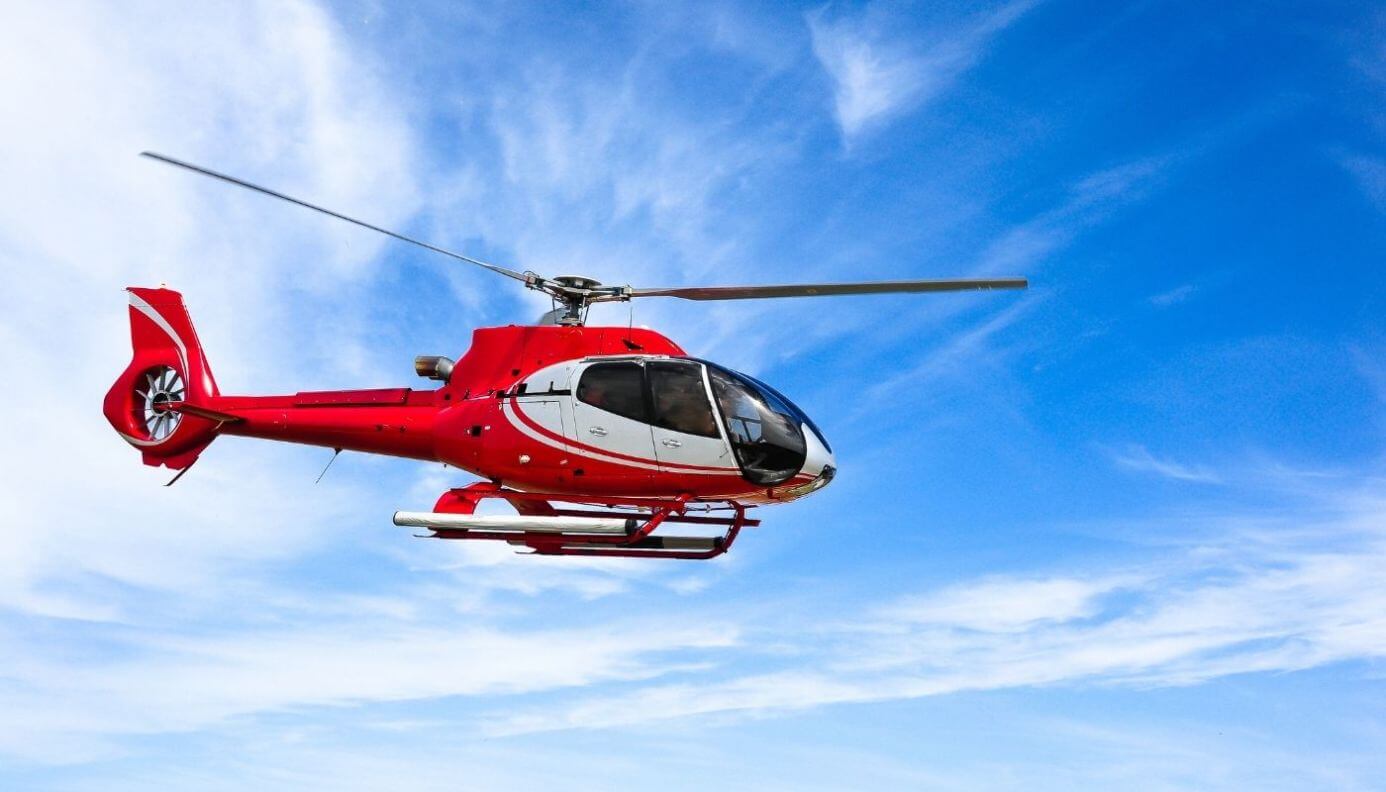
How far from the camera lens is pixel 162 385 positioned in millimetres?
Result: 25047

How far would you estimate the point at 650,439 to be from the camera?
1916cm

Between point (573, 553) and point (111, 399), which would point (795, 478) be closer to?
point (573, 553)

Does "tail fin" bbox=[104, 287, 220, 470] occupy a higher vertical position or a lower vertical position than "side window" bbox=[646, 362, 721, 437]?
higher

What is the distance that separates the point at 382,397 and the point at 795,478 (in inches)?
341

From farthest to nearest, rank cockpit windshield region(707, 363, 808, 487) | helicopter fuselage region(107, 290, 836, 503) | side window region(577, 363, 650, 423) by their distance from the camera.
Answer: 1. side window region(577, 363, 650, 423)
2. helicopter fuselage region(107, 290, 836, 503)
3. cockpit windshield region(707, 363, 808, 487)

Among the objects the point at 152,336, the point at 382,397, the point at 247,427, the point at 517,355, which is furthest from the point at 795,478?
the point at 152,336

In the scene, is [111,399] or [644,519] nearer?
[644,519]

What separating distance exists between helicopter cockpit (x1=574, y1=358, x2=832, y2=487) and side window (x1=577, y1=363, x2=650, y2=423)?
17 millimetres

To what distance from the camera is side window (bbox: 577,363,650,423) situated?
63.5ft

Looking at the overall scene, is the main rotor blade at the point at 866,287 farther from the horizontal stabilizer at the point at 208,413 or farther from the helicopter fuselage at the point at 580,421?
the horizontal stabilizer at the point at 208,413

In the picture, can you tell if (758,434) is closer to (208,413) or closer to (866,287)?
(866,287)

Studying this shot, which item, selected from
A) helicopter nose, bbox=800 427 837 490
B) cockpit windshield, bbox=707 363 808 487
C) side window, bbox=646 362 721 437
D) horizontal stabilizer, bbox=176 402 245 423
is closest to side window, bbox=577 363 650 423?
side window, bbox=646 362 721 437

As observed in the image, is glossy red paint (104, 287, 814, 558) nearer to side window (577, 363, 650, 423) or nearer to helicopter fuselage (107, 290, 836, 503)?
helicopter fuselage (107, 290, 836, 503)

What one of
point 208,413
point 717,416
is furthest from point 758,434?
point 208,413
